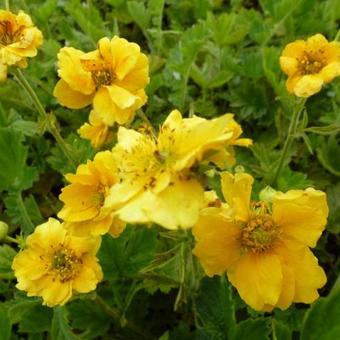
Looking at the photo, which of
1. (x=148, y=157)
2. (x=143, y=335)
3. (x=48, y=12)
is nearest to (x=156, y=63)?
(x=48, y=12)

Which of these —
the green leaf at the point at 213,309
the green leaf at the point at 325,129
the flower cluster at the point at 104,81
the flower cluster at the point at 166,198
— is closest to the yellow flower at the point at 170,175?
the flower cluster at the point at 166,198

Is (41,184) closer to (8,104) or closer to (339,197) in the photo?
(8,104)

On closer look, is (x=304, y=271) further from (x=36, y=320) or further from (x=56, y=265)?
(x=36, y=320)

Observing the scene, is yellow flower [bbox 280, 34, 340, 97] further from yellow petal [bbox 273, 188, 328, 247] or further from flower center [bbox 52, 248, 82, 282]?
flower center [bbox 52, 248, 82, 282]

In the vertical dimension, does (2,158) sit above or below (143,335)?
above

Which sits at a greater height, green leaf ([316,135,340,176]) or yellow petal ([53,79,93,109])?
yellow petal ([53,79,93,109])

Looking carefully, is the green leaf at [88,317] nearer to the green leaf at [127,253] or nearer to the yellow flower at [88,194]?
the green leaf at [127,253]

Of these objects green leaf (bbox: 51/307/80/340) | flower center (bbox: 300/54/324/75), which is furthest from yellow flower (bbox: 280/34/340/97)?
green leaf (bbox: 51/307/80/340)
